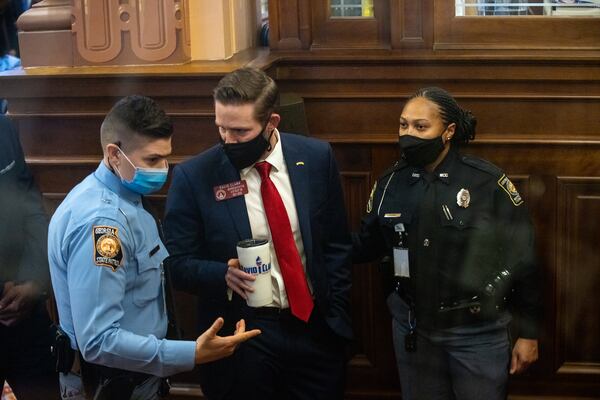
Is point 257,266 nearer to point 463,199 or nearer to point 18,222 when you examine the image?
point 463,199

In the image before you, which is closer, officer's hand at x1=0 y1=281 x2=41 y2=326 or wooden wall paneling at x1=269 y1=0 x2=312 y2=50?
officer's hand at x1=0 y1=281 x2=41 y2=326

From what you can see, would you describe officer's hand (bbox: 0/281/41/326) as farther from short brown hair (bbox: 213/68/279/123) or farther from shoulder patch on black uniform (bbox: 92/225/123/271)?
short brown hair (bbox: 213/68/279/123)

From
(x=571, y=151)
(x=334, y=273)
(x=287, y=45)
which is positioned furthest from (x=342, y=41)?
(x=334, y=273)

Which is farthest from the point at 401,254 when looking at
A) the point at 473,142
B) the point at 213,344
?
the point at 213,344

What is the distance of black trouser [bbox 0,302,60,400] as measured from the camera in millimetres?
3330

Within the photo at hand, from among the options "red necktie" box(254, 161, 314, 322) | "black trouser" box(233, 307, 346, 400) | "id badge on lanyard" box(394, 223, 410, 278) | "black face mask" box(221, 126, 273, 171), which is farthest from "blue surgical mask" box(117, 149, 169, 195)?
"id badge on lanyard" box(394, 223, 410, 278)

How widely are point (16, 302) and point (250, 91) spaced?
1.13 meters

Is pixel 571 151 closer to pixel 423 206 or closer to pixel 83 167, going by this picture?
pixel 423 206

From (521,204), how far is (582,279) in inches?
31.7

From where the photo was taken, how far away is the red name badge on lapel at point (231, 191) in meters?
2.99

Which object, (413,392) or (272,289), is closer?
(272,289)

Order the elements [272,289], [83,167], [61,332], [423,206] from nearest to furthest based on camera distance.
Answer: [61,332]
[272,289]
[423,206]
[83,167]

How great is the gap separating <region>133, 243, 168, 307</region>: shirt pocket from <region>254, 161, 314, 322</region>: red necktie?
39cm

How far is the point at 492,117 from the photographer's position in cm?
393
